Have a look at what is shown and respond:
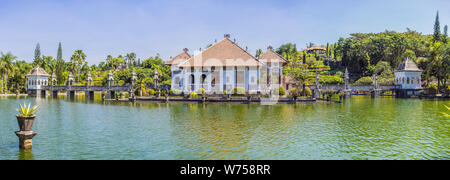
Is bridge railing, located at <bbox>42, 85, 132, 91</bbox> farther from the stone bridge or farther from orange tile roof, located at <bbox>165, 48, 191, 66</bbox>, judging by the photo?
orange tile roof, located at <bbox>165, 48, 191, 66</bbox>

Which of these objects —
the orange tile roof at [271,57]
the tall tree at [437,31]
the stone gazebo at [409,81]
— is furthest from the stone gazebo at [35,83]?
the tall tree at [437,31]

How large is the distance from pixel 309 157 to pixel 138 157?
5529 mm

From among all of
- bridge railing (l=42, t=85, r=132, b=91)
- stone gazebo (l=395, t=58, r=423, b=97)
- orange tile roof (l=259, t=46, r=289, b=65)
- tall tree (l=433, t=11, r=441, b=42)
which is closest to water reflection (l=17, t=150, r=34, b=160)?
orange tile roof (l=259, t=46, r=289, b=65)

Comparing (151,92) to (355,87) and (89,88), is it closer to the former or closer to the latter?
(89,88)

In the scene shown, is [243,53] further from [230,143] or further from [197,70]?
[230,143]

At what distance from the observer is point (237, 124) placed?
17562 millimetres

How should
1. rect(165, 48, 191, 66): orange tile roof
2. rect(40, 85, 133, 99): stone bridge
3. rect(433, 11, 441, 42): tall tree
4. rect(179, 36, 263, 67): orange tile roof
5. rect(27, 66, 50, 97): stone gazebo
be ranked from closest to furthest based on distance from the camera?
rect(179, 36, 263, 67): orange tile roof
rect(165, 48, 191, 66): orange tile roof
rect(40, 85, 133, 99): stone bridge
rect(27, 66, 50, 97): stone gazebo
rect(433, 11, 441, 42): tall tree

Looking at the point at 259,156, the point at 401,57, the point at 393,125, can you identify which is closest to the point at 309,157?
the point at 259,156

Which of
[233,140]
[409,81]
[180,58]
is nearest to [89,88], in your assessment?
[180,58]

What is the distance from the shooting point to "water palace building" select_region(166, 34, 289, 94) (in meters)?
41.8

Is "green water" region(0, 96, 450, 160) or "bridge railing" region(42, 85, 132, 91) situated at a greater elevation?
"bridge railing" region(42, 85, 132, 91)

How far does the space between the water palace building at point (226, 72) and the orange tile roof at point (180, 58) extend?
633cm
